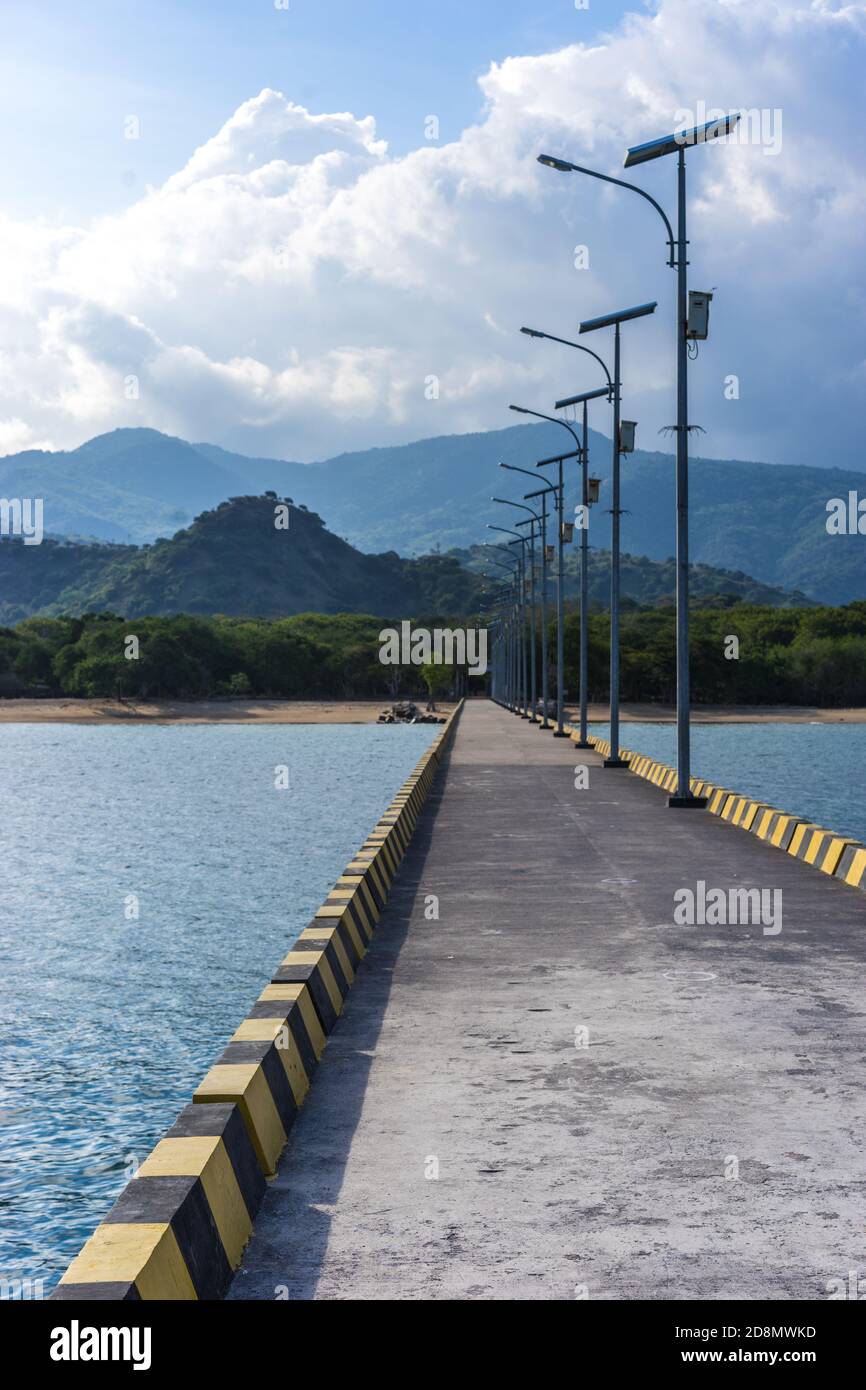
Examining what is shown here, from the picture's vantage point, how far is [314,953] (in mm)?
11328

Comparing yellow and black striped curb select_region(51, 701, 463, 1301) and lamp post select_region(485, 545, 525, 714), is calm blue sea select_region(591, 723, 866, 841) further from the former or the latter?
yellow and black striped curb select_region(51, 701, 463, 1301)

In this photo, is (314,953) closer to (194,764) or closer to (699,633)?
(194,764)

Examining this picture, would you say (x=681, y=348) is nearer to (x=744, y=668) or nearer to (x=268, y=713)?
(x=268, y=713)

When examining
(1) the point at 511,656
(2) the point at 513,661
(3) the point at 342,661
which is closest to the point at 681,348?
(2) the point at 513,661

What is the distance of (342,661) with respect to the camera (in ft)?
527

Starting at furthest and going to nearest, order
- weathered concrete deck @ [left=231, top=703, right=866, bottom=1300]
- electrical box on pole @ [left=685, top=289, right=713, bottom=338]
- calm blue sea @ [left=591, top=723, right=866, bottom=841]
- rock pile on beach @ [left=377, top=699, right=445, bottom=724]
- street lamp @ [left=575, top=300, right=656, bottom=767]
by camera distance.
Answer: rock pile on beach @ [left=377, top=699, right=445, bottom=724], calm blue sea @ [left=591, top=723, right=866, bottom=841], street lamp @ [left=575, top=300, right=656, bottom=767], electrical box on pole @ [left=685, top=289, right=713, bottom=338], weathered concrete deck @ [left=231, top=703, right=866, bottom=1300]

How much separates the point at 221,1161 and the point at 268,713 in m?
128

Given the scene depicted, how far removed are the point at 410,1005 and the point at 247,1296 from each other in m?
5.26

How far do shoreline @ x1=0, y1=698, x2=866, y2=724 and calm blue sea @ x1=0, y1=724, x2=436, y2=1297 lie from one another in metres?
67.0

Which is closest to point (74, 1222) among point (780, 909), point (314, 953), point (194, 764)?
point (314, 953)

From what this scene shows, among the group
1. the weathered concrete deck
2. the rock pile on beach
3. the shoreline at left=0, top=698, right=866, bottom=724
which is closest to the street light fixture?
the shoreline at left=0, top=698, right=866, bottom=724

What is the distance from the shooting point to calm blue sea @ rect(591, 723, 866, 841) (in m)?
46.6
